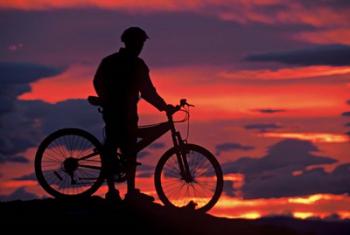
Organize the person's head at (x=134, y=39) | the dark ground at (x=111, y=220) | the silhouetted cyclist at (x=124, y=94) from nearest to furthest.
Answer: the dark ground at (x=111, y=220)
the person's head at (x=134, y=39)
the silhouetted cyclist at (x=124, y=94)

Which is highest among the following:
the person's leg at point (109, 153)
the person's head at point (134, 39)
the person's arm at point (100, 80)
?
the person's head at point (134, 39)

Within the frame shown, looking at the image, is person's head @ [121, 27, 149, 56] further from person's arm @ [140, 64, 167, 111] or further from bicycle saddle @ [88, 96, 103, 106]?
bicycle saddle @ [88, 96, 103, 106]

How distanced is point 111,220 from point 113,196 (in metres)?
1.02

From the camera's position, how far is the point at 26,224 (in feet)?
41.7

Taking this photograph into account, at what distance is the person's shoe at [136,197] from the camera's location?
1387 cm

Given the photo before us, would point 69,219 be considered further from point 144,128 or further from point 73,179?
point 144,128

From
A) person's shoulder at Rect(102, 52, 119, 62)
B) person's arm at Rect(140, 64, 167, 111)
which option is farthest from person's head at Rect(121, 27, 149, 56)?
person's arm at Rect(140, 64, 167, 111)

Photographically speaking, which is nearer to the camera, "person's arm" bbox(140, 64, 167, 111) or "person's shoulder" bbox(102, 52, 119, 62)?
"person's shoulder" bbox(102, 52, 119, 62)

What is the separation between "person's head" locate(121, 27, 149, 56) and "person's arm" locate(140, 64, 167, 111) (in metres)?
0.43

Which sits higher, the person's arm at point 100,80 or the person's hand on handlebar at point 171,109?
the person's arm at point 100,80

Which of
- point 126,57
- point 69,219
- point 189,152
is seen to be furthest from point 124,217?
point 126,57

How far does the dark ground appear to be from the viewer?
1260 cm

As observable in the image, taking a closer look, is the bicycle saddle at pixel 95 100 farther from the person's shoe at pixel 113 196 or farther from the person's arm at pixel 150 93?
the person's shoe at pixel 113 196

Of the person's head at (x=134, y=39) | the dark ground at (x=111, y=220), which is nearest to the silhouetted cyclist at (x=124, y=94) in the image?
the person's head at (x=134, y=39)
